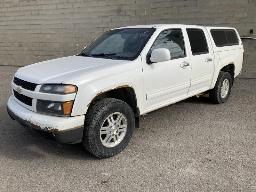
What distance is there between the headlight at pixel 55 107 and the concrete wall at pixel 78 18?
6694mm

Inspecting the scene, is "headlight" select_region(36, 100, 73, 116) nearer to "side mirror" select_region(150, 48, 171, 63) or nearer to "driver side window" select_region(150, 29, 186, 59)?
"side mirror" select_region(150, 48, 171, 63)

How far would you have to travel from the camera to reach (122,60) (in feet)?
14.9

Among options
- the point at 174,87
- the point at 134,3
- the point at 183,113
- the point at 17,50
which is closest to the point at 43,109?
the point at 174,87

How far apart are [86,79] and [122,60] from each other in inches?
33.9

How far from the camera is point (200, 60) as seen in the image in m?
5.68

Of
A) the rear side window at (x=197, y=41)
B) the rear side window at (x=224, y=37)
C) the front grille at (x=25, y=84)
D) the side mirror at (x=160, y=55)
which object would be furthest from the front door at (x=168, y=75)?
the front grille at (x=25, y=84)

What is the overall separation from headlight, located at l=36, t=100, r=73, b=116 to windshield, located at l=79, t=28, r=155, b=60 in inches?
50.9

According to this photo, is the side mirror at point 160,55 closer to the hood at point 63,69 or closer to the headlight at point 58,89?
the hood at point 63,69

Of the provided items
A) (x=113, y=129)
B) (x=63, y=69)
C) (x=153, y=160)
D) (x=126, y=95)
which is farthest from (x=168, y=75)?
(x=63, y=69)

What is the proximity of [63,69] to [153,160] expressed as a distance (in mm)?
1694

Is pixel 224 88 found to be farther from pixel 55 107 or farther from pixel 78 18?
pixel 78 18

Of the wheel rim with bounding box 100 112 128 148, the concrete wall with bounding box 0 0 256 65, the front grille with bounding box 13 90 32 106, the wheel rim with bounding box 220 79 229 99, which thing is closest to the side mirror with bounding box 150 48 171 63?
the wheel rim with bounding box 100 112 128 148

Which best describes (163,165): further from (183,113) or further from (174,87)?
(183,113)

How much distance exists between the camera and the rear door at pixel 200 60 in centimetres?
556
